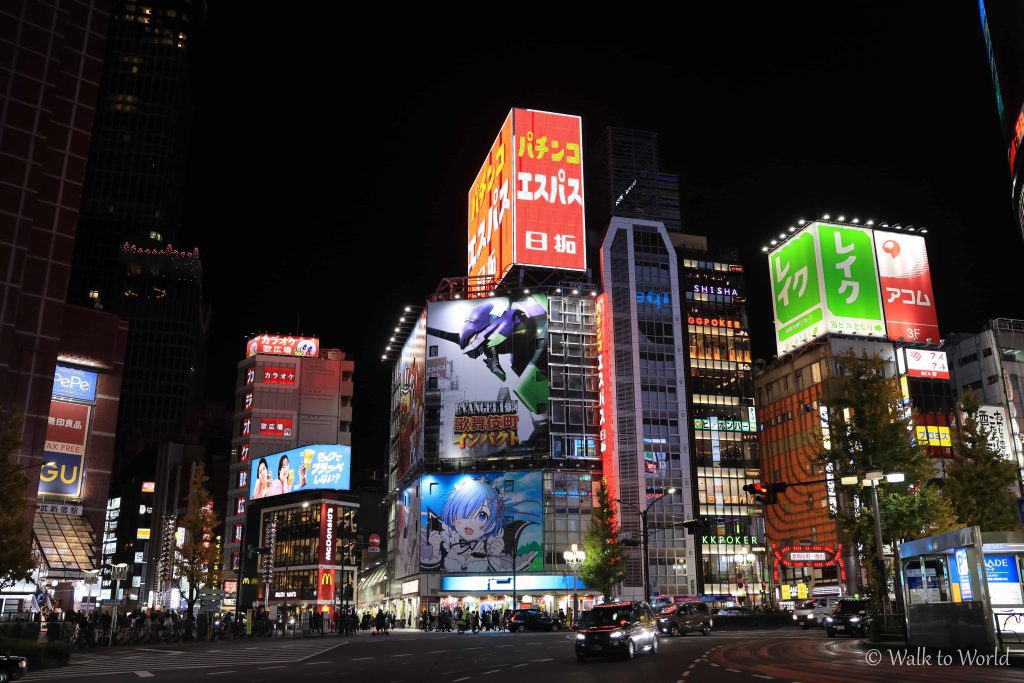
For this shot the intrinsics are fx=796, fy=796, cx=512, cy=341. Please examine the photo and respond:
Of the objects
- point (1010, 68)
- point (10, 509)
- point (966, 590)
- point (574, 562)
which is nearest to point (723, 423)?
point (574, 562)

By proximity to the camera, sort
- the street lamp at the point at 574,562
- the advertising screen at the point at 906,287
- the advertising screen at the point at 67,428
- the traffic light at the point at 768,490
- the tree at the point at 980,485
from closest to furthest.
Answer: the traffic light at the point at 768,490 < the tree at the point at 980,485 < the advertising screen at the point at 67,428 < the street lamp at the point at 574,562 < the advertising screen at the point at 906,287

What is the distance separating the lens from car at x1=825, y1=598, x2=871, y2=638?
38.0m

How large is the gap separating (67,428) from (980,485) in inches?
2279

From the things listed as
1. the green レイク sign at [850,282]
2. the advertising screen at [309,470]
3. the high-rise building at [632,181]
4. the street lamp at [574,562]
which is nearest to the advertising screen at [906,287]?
the green レイク sign at [850,282]

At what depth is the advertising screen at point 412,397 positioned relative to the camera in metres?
91.8

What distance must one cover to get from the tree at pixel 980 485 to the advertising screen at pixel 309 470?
69990 mm

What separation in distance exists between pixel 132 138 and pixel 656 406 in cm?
15887

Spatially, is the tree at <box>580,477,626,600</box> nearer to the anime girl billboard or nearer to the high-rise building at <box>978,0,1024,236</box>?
the anime girl billboard

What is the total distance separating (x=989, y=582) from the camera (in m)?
19.9

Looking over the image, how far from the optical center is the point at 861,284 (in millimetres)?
103688

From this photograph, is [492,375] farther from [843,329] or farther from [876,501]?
[876,501]

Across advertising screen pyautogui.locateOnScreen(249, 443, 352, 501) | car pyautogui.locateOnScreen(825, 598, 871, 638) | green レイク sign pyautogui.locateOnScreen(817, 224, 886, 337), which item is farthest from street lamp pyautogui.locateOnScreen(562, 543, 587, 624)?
green レイク sign pyautogui.locateOnScreen(817, 224, 886, 337)

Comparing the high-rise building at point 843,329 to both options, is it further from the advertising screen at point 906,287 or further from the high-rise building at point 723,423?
the high-rise building at point 723,423

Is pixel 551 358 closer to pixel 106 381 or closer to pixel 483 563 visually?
pixel 483 563
